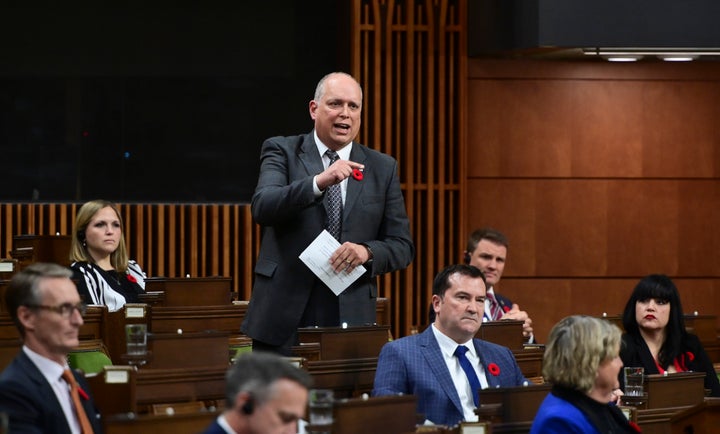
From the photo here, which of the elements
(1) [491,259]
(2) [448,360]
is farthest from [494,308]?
(2) [448,360]

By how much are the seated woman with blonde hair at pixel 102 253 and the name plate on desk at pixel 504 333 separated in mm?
1563

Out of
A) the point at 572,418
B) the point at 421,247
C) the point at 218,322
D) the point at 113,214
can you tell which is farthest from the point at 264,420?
the point at 421,247

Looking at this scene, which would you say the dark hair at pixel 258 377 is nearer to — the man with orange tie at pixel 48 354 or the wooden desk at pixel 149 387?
the man with orange tie at pixel 48 354

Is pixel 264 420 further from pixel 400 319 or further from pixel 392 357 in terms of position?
pixel 400 319

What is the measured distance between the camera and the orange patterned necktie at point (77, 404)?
2.77 meters

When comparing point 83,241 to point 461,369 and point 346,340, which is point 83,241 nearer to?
point 346,340

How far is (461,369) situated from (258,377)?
5.49 ft

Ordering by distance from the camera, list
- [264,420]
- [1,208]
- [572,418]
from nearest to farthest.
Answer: [264,420] → [572,418] → [1,208]

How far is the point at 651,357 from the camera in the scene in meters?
4.82

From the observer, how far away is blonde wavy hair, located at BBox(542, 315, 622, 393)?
3.06 m

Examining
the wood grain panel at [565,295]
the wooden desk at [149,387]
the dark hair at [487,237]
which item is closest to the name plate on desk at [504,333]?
the dark hair at [487,237]

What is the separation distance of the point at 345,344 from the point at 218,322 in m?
1.30

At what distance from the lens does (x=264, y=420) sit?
2213 mm

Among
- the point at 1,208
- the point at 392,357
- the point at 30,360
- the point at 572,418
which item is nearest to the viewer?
the point at 30,360
